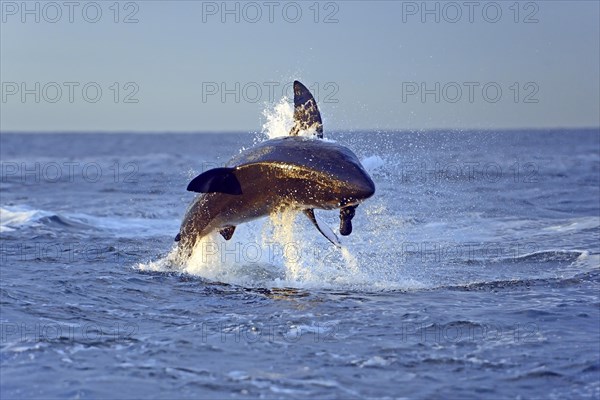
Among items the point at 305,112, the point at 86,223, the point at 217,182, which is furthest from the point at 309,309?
the point at 86,223

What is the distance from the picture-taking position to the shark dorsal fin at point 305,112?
12.7 meters

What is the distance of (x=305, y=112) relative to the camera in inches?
504

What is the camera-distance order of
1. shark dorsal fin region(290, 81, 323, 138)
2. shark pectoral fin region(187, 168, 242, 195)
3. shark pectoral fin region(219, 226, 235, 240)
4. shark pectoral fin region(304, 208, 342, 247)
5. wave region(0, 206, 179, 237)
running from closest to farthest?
1. shark pectoral fin region(187, 168, 242, 195)
2. shark pectoral fin region(304, 208, 342, 247)
3. shark dorsal fin region(290, 81, 323, 138)
4. shark pectoral fin region(219, 226, 235, 240)
5. wave region(0, 206, 179, 237)

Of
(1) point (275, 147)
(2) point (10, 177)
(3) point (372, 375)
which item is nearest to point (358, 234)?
(1) point (275, 147)

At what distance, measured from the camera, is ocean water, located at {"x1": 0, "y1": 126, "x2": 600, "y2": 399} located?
866 cm

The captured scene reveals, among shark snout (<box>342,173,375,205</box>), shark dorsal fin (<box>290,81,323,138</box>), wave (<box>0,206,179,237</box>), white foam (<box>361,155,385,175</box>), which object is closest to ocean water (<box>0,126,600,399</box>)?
white foam (<box>361,155,385,175</box>)

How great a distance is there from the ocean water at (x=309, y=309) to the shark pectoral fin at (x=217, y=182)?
43.4 inches

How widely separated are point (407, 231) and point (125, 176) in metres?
25.1

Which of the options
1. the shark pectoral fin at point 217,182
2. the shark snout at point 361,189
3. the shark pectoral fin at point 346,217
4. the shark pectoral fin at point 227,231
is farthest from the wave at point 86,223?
the shark snout at point 361,189

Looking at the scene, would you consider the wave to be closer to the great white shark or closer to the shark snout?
the great white shark

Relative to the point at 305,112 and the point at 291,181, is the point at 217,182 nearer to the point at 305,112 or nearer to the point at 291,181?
the point at 291,181

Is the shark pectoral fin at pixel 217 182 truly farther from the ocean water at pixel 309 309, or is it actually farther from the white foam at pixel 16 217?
the white foam at pixel 16 217

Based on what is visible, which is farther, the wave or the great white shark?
the wave

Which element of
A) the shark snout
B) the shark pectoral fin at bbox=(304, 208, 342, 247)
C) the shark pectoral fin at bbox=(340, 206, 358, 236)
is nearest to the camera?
the shark snout
